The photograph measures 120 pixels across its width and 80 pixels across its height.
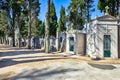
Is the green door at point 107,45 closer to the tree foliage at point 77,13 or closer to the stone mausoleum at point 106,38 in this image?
the stone mausoleum at point 106,38

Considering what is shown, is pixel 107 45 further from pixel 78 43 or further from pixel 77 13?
pixel 77 13

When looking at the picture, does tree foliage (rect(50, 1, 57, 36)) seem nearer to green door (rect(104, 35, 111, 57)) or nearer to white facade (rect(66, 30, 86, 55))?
white facade (rect(66, 30, 86, 55))

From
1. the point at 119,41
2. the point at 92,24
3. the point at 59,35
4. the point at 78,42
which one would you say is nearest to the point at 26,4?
the point at 59,35

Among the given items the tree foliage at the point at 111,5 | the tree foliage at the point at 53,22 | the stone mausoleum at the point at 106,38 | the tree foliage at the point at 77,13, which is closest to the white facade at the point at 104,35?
the stone mausoleum at the point at 106,38

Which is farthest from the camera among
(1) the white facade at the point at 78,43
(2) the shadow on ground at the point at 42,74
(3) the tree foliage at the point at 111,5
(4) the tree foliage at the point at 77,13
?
(4) the tree foliage at the point at 77,13

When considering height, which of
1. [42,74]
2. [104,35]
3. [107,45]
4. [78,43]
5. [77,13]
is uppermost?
[77,13]

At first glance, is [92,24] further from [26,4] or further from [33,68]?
[26,4]

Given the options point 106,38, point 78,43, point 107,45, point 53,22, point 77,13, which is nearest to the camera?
point 107,45

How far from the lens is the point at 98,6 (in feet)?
115

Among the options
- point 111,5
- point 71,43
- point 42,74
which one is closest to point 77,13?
point 111,5

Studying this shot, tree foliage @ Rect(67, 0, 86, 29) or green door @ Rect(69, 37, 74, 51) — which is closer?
green door @ Rect(69, 37, 74, 51)

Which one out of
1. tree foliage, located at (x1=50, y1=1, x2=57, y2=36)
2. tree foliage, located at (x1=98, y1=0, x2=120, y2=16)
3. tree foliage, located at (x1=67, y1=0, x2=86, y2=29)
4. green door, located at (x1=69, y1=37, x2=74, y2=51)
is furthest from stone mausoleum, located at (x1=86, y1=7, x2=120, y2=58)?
tree foliage, located at (x1=50, y1=1, x2=57, y2=36)

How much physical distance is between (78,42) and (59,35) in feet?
26.7

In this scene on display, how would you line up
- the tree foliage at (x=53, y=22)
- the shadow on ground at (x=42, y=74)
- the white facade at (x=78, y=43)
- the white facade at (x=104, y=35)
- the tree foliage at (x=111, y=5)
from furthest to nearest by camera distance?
the tree foliage at (x=53, y=22) → the tree foliage at (x=111, y=5) → the white facade at (x=78, y=43) → the white facade at (x=104, y=35) → the shadow on ground at (x=42, y=74)
